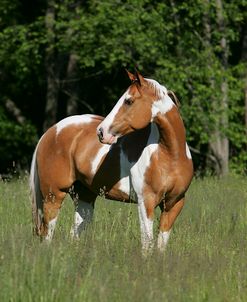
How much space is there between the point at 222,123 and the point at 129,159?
10.5 m

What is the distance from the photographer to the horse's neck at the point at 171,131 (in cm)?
709

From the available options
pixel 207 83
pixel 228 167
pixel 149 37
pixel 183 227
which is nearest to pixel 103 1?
pixel 149 37

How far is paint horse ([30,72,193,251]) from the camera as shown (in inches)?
277

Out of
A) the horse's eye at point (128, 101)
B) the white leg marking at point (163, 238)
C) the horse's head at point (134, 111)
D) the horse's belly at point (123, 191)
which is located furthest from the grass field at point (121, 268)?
the horse's eye at point (128, 101)

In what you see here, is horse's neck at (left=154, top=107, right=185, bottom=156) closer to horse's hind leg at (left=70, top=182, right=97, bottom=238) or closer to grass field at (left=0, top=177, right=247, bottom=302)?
grass field at (left=0, top=177, right=247, bottom=302)

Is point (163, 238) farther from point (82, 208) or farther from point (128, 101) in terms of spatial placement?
point (82, 208)

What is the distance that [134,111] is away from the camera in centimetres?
700

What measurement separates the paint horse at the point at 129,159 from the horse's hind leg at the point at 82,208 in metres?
0.01

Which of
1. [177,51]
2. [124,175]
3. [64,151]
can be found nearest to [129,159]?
[124,175]

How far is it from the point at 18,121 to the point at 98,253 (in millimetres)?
17535

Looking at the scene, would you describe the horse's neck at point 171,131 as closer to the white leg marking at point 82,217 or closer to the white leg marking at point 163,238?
the white leg marking at point 163,238

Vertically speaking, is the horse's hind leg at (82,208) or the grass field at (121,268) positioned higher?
the grass field at (121,268)

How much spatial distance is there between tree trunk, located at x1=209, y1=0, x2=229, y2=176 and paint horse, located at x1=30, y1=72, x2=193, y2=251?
30.8 ft

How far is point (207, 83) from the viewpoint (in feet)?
59.4
